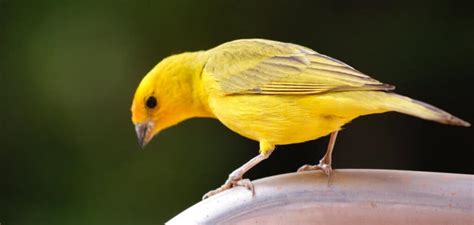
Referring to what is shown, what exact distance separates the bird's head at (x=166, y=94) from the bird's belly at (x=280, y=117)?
0.94ft

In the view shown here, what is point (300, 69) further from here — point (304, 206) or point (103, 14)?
point (103, 14)

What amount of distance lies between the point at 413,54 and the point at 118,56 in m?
1.98

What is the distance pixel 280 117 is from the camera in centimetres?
315

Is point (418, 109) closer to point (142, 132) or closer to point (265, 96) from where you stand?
point (265, 96)

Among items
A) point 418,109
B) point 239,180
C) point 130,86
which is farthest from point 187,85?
point 130,86

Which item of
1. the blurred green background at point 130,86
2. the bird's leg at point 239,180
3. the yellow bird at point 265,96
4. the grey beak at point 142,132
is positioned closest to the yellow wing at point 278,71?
the yellow bird at point 265,96

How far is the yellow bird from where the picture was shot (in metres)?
2.90

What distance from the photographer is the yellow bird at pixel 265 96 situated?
2.90 meters

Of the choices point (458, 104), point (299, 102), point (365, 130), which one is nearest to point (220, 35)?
point (365, 130)

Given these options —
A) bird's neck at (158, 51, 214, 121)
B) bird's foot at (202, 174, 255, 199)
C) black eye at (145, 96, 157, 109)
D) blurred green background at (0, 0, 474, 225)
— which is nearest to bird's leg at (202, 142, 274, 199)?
bird's foot at (202, 174, 255, 199)

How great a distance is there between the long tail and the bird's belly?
28 centimetres

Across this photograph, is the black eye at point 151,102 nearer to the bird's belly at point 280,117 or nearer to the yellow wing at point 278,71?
the yellow wing at point 278,71

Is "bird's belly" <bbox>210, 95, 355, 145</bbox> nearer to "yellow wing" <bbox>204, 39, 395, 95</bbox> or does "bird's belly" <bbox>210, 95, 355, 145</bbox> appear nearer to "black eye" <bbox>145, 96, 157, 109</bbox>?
"yellow wing" <bbox>204, 39, 395, 95</bbox>

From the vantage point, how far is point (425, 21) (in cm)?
573
